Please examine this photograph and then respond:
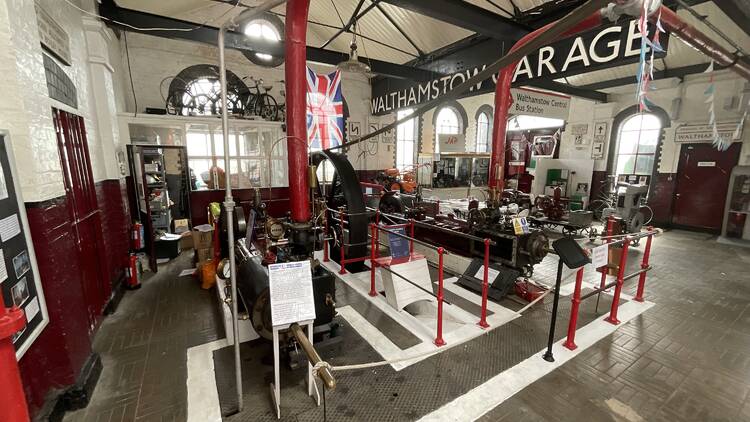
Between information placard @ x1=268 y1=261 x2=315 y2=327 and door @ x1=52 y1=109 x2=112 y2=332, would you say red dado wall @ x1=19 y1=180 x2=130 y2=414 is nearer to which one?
door @ x1=52 y1=109 x2=112 y2=332

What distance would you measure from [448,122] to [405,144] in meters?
2.31

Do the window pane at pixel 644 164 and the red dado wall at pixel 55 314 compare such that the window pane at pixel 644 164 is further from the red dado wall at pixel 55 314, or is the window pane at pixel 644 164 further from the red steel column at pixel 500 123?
the red dado wall at pixel 55 314

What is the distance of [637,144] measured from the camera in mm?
9508

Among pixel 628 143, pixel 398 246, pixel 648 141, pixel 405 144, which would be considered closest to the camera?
pixel 398 246

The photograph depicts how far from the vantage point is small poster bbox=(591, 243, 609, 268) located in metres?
3.15

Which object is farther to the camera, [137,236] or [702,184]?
[702,184]

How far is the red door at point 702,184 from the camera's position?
7805mm

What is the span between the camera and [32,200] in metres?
1.92

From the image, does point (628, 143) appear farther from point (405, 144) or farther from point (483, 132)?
point (405, 144)

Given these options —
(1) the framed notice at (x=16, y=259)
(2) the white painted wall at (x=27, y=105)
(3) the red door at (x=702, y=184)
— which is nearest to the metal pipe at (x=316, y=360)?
(1) the framed notice at (x=16, y=259)

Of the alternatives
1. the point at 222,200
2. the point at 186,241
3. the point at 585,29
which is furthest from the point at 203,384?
the point at 222,200

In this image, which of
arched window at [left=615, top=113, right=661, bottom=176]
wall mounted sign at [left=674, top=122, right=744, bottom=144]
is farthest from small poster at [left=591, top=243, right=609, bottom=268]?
arched window at [left=615, top=113, right=661, bottom=176]

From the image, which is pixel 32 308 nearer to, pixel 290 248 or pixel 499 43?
pixel 290 248

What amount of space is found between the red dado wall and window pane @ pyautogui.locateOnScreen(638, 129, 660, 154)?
12.6 meters
